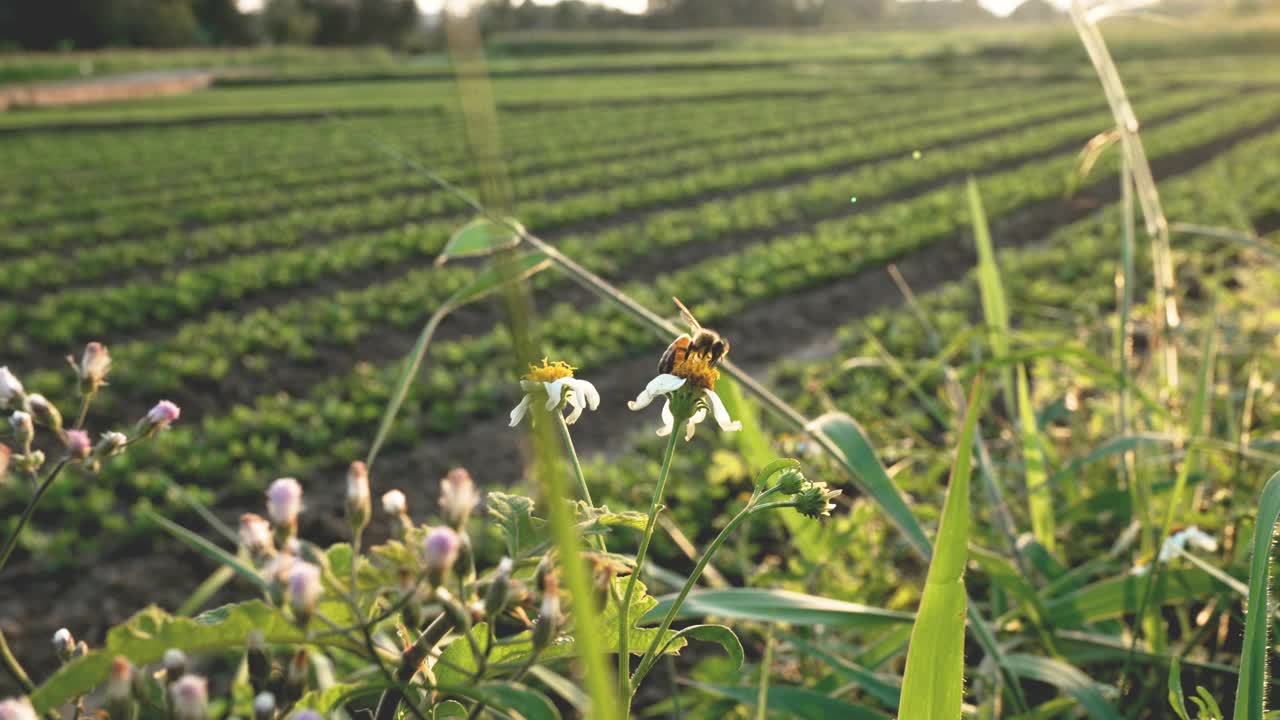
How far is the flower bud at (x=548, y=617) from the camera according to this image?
477 millimetres

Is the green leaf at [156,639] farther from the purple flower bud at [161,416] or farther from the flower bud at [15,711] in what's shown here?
the purple flower bud at [161,416]

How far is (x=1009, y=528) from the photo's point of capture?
1733mm

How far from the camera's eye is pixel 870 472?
1.16 metres

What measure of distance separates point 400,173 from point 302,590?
52.1 ft

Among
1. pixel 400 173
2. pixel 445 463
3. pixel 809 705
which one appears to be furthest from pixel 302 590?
pixel 400 173

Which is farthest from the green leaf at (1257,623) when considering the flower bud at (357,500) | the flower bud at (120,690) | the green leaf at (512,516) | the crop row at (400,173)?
the crop row at (400,173)

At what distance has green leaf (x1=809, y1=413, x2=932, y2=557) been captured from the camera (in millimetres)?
1156

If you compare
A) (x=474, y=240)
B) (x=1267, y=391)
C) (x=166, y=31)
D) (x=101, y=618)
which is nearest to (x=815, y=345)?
(x=1267, y=391)

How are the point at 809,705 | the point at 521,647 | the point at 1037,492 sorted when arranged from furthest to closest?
the point at 1037,492
the point at 809,705
the point at 521,647

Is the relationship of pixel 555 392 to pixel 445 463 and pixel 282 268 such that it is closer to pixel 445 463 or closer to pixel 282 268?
pixel 445 463

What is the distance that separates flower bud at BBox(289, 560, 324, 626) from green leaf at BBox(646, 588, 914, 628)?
0.67 m

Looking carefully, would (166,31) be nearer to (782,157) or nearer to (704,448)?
(782,157)

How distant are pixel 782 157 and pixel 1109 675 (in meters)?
15.6

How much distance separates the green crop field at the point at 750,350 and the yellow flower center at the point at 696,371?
219 mm
